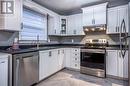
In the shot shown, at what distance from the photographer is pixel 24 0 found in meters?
2.67

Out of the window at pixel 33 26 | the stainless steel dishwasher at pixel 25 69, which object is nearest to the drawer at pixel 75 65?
the window at pixel 33 26

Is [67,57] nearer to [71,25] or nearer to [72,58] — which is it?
[72,58]

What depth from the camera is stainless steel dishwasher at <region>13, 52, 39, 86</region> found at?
1999 millimetres

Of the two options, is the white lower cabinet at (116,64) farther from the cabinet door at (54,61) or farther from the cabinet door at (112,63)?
the cabinet door at (54,61)

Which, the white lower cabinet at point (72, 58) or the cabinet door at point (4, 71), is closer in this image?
the cabinet door at point (4, 71)

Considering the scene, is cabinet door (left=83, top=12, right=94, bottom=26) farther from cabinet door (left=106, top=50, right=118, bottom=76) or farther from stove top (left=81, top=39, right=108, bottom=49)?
cabinet door (left=106, top=50, right=118, bottom=76)

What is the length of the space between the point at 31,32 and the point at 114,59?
2797 mm

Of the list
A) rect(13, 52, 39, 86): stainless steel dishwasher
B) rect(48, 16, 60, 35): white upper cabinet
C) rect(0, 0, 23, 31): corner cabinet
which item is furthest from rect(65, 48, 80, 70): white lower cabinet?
A: rect(0, 0, 23, 31): corner cabinet

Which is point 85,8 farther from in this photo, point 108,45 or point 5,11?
point 5,11

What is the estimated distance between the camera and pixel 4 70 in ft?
5.97

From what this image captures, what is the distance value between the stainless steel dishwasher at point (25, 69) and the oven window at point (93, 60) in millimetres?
1693

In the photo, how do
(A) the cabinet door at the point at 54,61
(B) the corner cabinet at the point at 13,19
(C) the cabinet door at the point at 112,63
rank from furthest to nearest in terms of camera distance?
(A) the cabinet door at the point at 54,61
(C) the cabinet door at the point at 112,63
(B) the corner cabinet at the point at 13,19

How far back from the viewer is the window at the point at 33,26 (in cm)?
314

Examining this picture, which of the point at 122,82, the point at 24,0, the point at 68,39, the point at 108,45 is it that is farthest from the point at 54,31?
the point at 122,82
